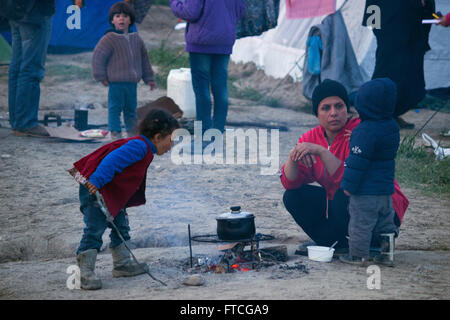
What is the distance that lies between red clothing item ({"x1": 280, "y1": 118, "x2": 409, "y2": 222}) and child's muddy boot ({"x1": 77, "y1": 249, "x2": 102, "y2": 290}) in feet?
4.23

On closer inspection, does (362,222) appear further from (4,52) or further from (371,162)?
(4,52)

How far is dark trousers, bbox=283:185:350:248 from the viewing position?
3.77m

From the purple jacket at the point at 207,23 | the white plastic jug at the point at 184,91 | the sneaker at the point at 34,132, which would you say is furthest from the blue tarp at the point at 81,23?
the purple jacket at the point at 207,23

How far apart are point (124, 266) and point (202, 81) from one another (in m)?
3.34

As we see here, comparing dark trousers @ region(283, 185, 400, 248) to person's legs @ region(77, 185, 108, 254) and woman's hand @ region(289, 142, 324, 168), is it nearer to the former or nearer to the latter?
woman's hand @ region(289, 142, 324, 168)

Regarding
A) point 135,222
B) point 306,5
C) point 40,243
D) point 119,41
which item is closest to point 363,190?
point 135,222

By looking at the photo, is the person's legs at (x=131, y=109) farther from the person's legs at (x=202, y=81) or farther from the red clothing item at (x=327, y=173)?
the red clothing item at (x=327, y=173)

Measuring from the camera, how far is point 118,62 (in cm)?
680

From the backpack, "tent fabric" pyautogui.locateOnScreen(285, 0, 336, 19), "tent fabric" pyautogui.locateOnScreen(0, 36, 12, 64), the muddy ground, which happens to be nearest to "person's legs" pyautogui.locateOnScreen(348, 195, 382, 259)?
the muddy ground

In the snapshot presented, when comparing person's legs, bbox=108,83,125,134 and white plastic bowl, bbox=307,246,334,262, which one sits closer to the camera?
white plastic bowl, bbox=307,246,334,262

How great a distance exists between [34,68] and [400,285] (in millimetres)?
4869

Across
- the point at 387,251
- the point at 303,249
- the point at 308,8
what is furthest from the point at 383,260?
the point at 308,8
